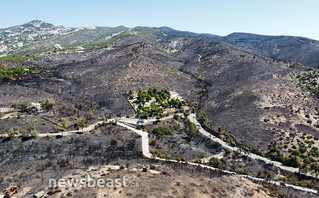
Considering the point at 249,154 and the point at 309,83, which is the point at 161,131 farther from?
the point at 309,83

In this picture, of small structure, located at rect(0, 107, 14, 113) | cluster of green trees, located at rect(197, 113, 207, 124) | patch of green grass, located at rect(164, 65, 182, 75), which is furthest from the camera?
patch of green grass, located at rect(164, 65, 182, 75)

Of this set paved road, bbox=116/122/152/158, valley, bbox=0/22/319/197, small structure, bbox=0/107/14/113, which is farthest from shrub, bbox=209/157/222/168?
small structure, bbox=0/107/14/113

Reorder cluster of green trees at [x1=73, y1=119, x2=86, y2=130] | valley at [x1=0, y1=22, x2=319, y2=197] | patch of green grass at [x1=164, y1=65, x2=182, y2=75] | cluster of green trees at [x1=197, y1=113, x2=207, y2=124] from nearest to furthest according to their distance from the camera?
valley at [x1=0, y1=22, x2=319, y2=197]
cluster of green trees at [x1=73, y1=119, x2=86, y2=130]
cluster of green trees at [x1=197, y1=113, x2=207, y2=124]
patch of green grass at [x1=164, y1=65, x2=182, y2=75]

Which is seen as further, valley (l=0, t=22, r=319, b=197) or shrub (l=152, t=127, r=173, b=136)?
shrub (l=152, t=127, r=173, b=136)

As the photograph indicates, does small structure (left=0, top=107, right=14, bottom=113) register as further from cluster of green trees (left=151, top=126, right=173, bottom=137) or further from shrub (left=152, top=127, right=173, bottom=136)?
shrub (left=152, top=127, right=173, bottom=136)

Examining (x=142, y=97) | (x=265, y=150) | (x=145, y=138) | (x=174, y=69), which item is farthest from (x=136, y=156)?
(x=174, y=69)

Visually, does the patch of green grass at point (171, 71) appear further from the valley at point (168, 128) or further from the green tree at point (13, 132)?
the green tree at point (13, 132)

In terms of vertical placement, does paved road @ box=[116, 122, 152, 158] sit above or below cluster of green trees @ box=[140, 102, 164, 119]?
below

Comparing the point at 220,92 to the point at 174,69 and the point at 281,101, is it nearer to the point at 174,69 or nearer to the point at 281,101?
the point at 281,101

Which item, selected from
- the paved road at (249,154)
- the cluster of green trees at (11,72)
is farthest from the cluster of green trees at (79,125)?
the cluster of green trees at (11,72)
